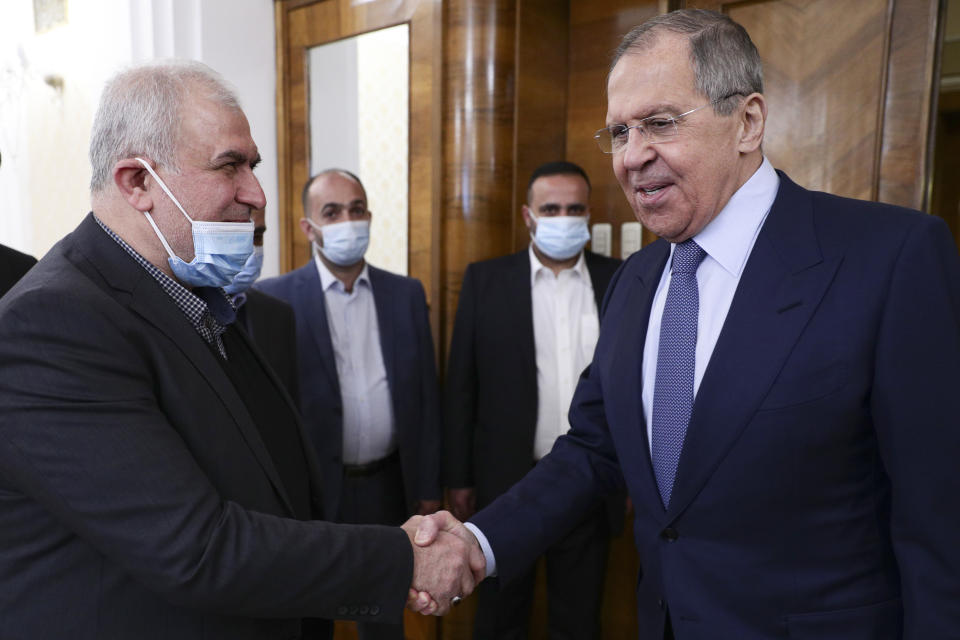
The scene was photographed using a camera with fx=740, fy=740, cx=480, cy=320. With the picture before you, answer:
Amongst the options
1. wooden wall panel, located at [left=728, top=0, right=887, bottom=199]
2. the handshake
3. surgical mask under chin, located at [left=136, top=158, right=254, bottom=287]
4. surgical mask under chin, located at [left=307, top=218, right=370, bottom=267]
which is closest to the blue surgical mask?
surgical mask under chin, located at [left=307, top=218, right=370, bottom=267]

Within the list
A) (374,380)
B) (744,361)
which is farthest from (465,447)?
(744,361)

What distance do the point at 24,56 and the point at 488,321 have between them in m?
3.51

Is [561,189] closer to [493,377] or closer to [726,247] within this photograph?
[493,377]

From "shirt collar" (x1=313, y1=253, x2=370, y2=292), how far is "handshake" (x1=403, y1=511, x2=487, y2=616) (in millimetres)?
1450

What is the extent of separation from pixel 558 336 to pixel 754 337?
166cm

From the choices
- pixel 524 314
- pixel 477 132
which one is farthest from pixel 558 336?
pixel 477 132

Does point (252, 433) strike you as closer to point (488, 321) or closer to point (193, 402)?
point (193, 402)

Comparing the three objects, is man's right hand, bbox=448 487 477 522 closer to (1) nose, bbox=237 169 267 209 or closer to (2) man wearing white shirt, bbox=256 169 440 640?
(2) man wearing white shirt, bbox=256 169 440 640

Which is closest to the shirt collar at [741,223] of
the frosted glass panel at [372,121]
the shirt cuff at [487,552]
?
the shirt cuff at [487,552]

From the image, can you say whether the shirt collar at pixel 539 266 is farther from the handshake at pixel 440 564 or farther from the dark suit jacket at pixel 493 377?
the handshake at pixel 440 564

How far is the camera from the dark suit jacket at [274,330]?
2330mm

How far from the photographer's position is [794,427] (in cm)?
120

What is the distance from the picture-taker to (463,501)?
297 cm

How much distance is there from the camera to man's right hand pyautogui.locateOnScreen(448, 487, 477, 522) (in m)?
2.97
